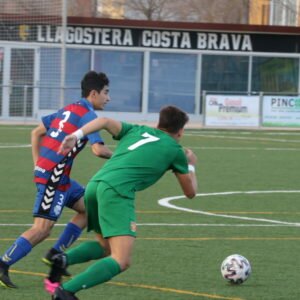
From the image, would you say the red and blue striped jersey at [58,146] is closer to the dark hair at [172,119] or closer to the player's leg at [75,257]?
the player's leg at [75,257]

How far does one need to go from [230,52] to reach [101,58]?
490 cm

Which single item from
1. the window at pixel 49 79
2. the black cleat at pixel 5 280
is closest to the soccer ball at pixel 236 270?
the black cleat at pixel 5 280

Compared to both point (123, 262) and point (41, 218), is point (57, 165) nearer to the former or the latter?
point (41, 218)

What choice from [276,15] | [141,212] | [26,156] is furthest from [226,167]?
[276,15]

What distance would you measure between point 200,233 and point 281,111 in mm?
23072

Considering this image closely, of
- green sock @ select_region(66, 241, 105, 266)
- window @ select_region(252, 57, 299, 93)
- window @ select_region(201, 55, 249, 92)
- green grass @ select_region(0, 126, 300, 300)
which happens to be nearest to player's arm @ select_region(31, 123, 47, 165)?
green grass @ select_region(0, 126, 300, 300)

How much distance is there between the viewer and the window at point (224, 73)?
4122cm

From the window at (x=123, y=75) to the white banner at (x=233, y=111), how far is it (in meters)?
5.92

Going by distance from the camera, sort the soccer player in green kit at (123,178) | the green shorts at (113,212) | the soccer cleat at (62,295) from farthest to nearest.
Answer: the green shorts at (113,212) < the soccer player in green kit at (123,178) < the soccer cleat at (62,295)

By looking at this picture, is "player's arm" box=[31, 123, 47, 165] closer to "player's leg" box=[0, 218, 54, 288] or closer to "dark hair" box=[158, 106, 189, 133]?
"player's leg" box=[0, 218, 54, 288]

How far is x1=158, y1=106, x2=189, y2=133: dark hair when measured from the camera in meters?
7.94

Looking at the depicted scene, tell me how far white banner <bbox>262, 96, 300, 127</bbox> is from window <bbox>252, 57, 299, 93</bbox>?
19.7 feet

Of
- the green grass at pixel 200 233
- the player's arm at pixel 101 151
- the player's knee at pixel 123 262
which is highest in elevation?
the player's arm at pixel 101 151

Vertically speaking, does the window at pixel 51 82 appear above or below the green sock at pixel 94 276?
above
